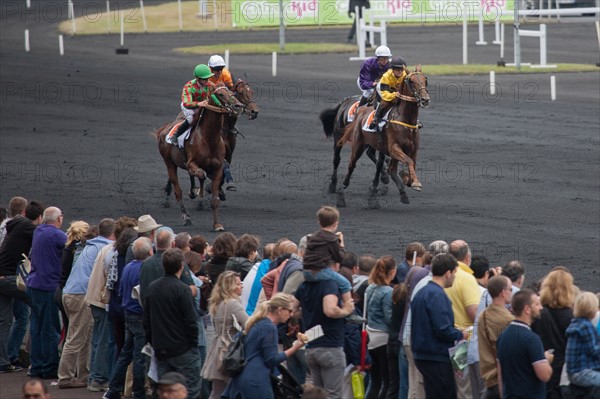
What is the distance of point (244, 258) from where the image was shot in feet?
38.1

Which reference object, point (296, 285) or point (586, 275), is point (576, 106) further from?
point (296, 285)

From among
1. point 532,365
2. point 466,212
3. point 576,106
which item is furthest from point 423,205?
point 532,365

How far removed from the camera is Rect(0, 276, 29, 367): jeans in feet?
44.5

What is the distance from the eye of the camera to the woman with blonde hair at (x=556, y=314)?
9.66 metres

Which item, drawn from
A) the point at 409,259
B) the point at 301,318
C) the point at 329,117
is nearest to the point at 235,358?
the point at 301,318

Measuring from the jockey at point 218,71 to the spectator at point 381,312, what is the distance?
9.54 metres

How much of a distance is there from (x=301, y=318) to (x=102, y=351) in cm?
271

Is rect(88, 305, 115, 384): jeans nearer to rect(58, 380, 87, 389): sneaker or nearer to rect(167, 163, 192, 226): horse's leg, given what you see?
rect(58, 380, 87, 389): sneaker

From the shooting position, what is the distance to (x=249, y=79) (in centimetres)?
3531

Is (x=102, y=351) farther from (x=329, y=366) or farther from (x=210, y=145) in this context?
(x=210, y=145)

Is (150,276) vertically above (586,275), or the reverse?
(150,276)

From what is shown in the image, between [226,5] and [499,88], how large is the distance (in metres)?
21.0

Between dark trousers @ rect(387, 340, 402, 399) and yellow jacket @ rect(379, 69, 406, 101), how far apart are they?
9997mm

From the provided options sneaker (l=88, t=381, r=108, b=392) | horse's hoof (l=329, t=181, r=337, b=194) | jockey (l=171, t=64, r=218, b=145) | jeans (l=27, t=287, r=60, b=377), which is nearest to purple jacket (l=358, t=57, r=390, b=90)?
horse's hoof (l=329, t=181, r=337, b=194)
